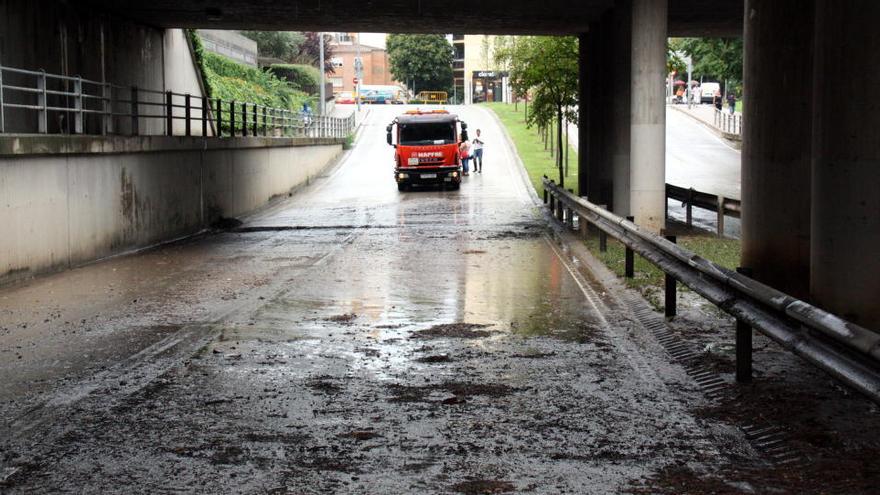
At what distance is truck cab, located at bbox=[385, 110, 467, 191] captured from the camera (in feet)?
136

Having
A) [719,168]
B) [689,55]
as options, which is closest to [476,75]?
[689,55]

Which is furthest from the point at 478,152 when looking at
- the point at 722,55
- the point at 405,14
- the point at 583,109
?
the point at 405,14

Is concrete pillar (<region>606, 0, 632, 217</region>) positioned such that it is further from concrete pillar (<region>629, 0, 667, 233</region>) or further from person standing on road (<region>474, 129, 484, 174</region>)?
person standing on road (<region>474, 129, 484, 174</region>)

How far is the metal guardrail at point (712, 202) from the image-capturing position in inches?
893

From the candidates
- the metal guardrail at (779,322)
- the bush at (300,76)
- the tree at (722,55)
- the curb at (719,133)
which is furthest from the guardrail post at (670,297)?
the bush at (300,76)

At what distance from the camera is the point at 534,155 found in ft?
184

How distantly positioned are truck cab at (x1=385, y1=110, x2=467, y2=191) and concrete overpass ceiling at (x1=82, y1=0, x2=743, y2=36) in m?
9.83

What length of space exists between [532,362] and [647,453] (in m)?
2.96

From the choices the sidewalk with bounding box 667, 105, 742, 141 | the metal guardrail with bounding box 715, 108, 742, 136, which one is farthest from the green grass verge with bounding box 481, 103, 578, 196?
the metal guardrail with bounding box 715, 108, 742, 136

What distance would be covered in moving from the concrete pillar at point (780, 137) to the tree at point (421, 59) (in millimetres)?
126978

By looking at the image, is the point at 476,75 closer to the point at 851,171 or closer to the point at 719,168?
the point at 719,168

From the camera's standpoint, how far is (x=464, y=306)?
1298 centimetres

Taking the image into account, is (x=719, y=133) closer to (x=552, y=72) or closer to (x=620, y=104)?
(x=552, y=72)

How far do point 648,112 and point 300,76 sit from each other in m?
59.8
